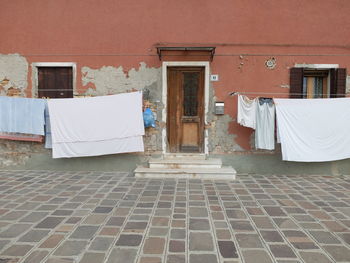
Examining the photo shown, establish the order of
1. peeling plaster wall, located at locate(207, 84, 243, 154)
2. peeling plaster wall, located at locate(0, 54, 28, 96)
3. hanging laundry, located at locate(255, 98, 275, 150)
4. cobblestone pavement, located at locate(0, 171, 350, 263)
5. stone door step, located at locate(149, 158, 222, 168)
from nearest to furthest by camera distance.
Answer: cobblestone pavement, located at locate(0, 171, 350, 263) → hanging laundry, located at locate(255, 98, 275, 150) → stone door step, located at locate(149, 158, 222, 168) → peeling plaster wall, located at locate(207, 84, 243, 154) → peeling plaster wall, located at locate(0, 54, 28, 96)

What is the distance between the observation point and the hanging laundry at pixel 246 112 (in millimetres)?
5402

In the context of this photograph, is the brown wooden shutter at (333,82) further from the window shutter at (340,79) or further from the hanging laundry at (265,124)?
the hanging laundry at (265,124)

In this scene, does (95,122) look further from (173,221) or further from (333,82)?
(333,82)

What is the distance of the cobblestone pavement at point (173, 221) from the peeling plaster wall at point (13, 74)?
213 centimetres

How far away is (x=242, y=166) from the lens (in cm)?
580

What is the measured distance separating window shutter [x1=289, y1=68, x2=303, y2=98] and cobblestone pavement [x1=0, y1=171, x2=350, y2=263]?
2.00 m

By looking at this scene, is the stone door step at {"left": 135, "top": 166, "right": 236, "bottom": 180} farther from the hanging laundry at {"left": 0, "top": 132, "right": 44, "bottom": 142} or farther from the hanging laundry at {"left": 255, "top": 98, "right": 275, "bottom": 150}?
the hanging laundry at {"left": 0, "top": 132, "right": 44, "bottom": 142}

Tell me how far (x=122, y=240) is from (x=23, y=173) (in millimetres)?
4081

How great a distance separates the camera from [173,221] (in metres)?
3.22

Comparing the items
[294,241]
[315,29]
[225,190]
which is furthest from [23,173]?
[315,29]

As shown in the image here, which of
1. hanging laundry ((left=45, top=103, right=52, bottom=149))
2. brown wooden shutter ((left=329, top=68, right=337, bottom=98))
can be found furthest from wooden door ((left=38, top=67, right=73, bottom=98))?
brown wooden shutter ((left=329, top=68, right=337, bottom=98))

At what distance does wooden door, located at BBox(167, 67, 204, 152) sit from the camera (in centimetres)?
600

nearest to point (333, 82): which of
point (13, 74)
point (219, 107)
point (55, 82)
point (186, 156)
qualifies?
point (219, 107)

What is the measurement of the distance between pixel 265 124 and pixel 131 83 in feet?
10.1
